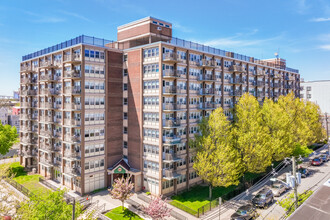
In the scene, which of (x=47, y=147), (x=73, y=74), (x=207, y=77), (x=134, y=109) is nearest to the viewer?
(x=73, y=74)

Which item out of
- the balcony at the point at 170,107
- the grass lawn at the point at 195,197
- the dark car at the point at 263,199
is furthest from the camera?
the balcony at the point at 170,107

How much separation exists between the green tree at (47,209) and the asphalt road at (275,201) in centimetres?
1695

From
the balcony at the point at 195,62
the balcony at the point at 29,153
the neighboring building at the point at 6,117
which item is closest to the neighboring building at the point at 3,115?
the neighboring building at the point at 6,117

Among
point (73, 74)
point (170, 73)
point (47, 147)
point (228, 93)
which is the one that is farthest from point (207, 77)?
point (47, 147)

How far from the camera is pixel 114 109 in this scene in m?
39.1

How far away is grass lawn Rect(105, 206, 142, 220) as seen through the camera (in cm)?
2895

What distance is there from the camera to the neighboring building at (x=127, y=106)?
35.2 meters

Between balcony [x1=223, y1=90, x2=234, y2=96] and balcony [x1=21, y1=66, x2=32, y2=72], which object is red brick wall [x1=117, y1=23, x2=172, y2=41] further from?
balcony [x1=21, y1=66, x2=32, y2=72]

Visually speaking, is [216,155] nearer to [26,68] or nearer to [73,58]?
[73,58]

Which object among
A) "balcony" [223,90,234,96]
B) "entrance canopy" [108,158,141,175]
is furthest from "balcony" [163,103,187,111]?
"balcony" [223,90,234,96]

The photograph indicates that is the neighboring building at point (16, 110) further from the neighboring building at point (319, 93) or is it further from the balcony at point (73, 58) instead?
the neighboring building at point (319, 93)

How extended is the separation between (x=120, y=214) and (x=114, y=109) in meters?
17.0

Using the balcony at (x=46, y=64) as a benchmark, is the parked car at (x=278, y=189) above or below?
below

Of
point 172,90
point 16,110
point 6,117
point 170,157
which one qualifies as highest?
point 172,90
